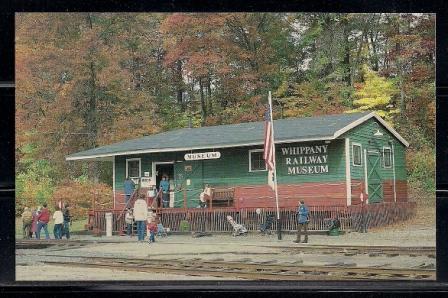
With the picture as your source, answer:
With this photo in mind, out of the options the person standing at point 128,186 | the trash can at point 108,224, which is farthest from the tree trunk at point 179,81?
the trash can at point 108,224

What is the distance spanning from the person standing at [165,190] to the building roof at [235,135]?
1.72 ft

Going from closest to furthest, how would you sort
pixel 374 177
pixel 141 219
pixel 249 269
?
pixel 249 269 < pixel 374 177 < pixel 141 219

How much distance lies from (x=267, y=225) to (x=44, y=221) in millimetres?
3580

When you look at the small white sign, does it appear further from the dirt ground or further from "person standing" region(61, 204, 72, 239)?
"person standing" region(61, 204, 72, 239)

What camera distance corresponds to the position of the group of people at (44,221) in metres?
15.3

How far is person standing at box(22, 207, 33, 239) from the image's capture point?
15234 mm

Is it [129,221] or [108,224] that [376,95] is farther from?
[108,224]

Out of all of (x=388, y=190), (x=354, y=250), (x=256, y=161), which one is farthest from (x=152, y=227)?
(x=388, y=190)

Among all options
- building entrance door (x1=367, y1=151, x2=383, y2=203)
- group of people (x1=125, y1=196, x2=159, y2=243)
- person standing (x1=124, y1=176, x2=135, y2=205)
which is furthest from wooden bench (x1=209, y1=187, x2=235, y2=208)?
building entrance door (x1=367, y1=151, x2=383, y2=203)

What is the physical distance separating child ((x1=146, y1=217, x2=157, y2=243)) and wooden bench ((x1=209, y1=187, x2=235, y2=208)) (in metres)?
0.97

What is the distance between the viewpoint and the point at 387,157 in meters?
15.5

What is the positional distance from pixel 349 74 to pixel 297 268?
3.20 metres

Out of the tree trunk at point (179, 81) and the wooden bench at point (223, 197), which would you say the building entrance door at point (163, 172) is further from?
the tree trunk at point (179, 81)
